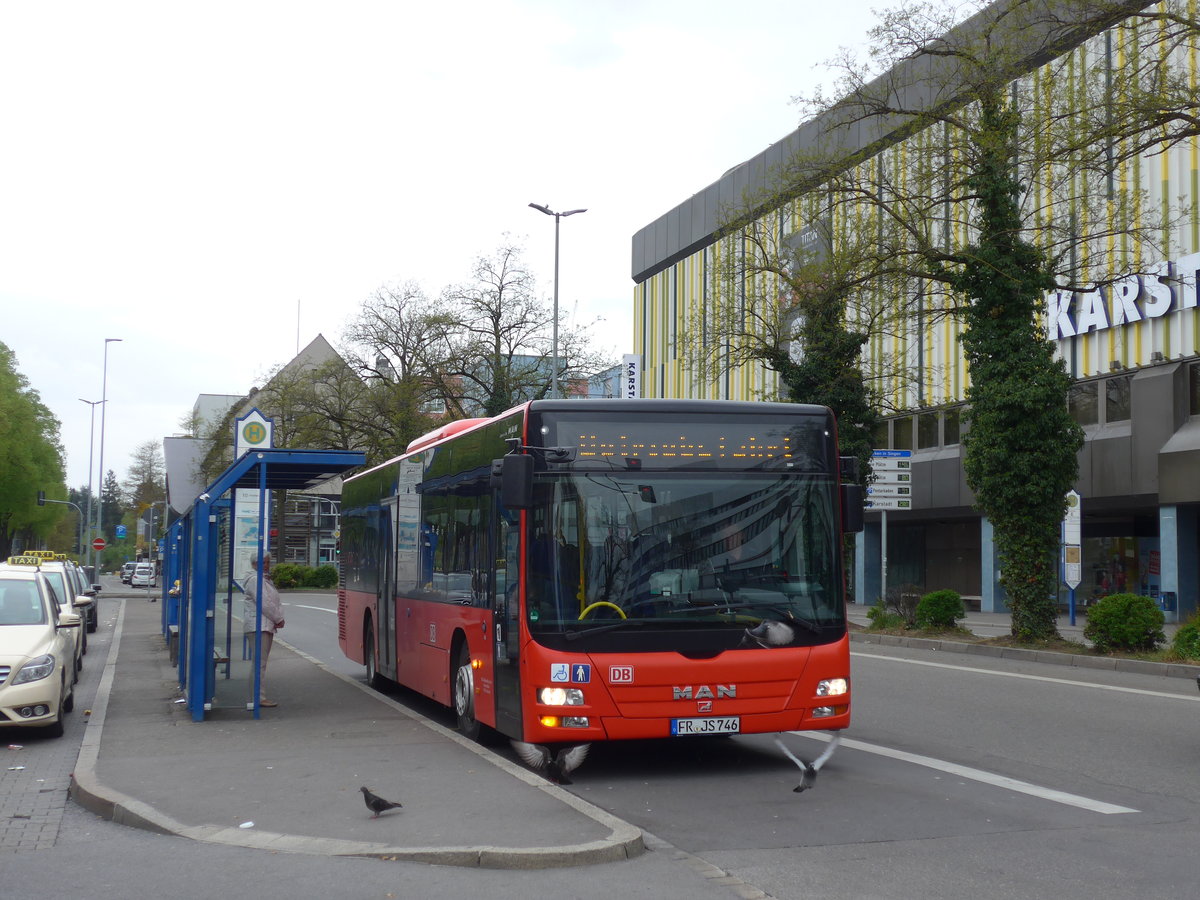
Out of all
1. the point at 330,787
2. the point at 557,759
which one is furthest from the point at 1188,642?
the point at 330,787

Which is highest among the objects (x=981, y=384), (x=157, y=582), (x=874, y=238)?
(x=874, y=238)

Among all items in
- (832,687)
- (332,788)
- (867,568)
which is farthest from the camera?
(867,568)

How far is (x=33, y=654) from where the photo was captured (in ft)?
38.0

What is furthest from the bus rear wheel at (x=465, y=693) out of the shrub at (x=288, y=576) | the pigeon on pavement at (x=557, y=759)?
the shrub at (x=288, y=576)

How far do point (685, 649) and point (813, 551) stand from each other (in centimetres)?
122

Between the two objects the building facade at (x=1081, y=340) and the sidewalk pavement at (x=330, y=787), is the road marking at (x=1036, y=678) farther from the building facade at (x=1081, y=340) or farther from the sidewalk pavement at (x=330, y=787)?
the sidewalk pavement at (x=330, y=787)

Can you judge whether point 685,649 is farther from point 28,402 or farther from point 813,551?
point 28,402

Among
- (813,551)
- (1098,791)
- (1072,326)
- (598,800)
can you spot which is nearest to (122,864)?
(598,800)

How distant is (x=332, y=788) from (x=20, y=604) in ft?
19.0

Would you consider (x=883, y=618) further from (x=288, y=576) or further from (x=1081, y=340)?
(x=288, y=576)

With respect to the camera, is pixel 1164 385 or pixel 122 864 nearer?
pixel 122 864

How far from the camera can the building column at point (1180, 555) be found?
3219 centimetres

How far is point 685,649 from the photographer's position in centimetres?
898

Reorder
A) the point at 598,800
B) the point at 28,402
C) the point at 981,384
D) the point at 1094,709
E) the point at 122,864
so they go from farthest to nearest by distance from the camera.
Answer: the point at 28,402 < the point at 981,384 < the point at 1094,709 < the point at 598,800 < the point at 122,864
